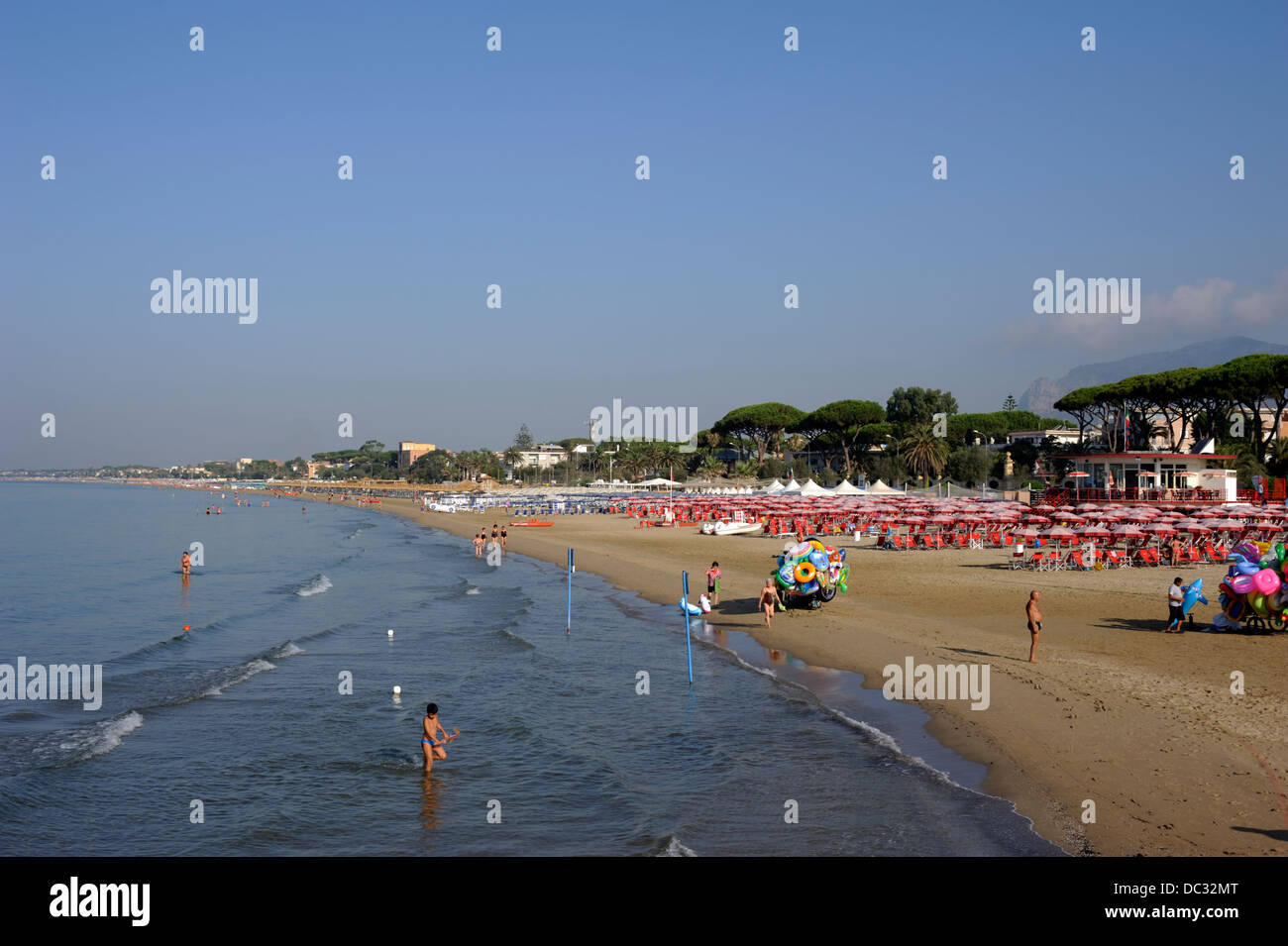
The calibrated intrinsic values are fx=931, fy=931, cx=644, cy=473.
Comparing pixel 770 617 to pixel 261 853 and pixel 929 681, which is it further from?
pixel 261 853

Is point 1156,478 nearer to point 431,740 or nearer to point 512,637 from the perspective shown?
point 512,637

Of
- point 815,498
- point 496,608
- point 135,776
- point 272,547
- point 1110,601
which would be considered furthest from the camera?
point 815,498

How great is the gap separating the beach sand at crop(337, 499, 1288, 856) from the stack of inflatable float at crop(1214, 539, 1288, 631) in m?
0.53

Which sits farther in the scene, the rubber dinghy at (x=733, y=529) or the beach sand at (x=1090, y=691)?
the rubber dinghy at (x=733, y=529)

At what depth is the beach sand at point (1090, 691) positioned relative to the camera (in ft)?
30.9

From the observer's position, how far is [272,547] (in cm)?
5569

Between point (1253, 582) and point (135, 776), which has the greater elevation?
point (1253, 582)

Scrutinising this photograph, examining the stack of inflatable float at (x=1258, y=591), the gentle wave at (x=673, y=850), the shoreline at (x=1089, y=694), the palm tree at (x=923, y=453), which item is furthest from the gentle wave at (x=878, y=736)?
the palm tree at (x=923, y=453)

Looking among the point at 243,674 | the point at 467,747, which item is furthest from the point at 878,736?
the point at 243,674

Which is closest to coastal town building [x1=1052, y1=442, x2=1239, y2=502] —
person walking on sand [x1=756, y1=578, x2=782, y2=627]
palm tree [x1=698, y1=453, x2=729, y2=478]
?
person walking on sand [x1=756, y1=578, x2=782, y2=627]

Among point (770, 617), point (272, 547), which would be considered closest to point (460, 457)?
point (272, 547)

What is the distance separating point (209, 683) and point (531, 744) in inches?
331

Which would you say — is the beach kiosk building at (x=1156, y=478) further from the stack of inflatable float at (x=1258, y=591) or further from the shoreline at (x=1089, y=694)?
the stack of inflatable float at (x=1258, y=591)

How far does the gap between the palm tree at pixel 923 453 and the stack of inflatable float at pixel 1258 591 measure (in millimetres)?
66099
